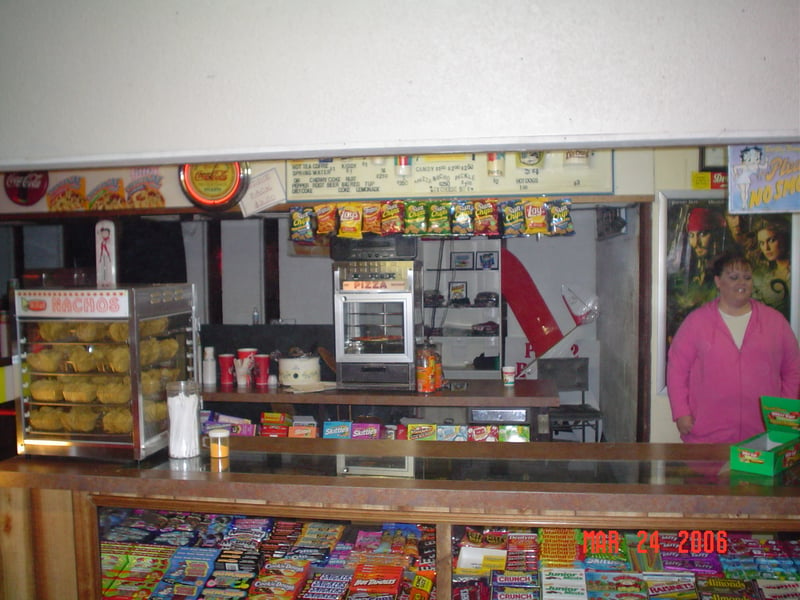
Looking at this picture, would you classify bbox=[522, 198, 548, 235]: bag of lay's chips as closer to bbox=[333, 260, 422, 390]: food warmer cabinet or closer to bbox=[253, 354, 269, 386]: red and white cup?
bbox=[333, 260, 422, 390]: food warmer cabinet

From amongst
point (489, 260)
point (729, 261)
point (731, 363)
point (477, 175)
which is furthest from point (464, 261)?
point (731, 363)

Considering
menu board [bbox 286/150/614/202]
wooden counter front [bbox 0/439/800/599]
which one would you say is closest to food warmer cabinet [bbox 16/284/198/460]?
wooden counter front [bbox 0/439/800/599]

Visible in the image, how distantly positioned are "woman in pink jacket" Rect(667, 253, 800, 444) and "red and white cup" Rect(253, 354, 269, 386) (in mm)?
2938

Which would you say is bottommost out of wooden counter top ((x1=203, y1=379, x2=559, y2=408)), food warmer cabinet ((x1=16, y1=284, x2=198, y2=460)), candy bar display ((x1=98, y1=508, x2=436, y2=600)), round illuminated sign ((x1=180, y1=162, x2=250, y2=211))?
candy bar display ((x1=98, y1=508, x2=436, y2=600))

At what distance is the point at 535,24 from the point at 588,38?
0.15 meters

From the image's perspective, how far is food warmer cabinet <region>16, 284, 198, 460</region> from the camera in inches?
93.3

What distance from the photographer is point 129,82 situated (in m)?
1.89

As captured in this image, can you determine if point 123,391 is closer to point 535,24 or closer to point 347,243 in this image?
point 535,24

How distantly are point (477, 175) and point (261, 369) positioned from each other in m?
2.20

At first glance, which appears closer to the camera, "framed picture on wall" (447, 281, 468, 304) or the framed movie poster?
the framed movie poster

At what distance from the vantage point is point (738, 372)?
4027 millimetres

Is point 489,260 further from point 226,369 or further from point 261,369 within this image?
point 226,369

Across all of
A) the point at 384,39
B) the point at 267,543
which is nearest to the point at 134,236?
the point at 267,543

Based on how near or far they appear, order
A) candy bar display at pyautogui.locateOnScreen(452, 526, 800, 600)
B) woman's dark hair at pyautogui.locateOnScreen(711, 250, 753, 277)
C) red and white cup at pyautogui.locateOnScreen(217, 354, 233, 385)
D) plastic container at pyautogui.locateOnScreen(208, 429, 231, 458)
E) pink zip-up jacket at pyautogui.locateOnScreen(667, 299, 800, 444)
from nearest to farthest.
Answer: candy bar display at pyautogui.locateOnScreen(452, 526, 800, 600)
plastic container at pyautogui.locateOnScreen(208, 429, 231, 458)
pink zip-up jacket at pyautogui.locateOnScreen(667, 299, 800, 444)
woman's dark hair at pyautogui.locateOnScreen(711, 250, 753, 277)
red and white cup at pyautogui.locateOnScreen(217, 354, 233, 385)
